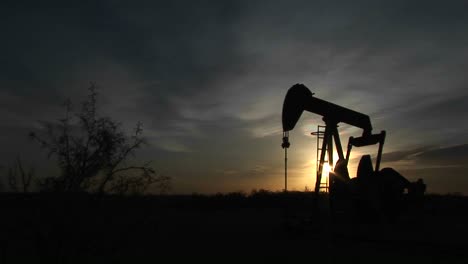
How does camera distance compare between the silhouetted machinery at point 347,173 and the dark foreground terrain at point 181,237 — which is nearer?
the dark foreground terrain at point 181,237

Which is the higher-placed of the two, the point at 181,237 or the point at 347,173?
the point at 347,173

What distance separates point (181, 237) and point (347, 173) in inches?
199

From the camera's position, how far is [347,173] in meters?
12.3

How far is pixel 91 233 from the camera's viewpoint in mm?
5273

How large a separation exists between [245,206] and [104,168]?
22.3m

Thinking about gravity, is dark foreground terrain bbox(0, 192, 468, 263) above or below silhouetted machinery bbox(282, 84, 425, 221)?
below

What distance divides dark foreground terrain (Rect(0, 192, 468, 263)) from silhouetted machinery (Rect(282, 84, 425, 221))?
0.53 meters

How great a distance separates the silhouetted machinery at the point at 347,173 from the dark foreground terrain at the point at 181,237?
526mm

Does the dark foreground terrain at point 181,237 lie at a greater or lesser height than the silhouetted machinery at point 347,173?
lesser

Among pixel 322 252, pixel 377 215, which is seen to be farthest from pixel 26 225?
pixel 377 215

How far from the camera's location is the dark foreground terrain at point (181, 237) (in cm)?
Result: 518

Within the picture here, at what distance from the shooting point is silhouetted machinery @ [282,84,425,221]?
11703 millimetres

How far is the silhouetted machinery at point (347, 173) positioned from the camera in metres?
11.7

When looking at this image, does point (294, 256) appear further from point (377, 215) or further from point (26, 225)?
point (26, 225)
